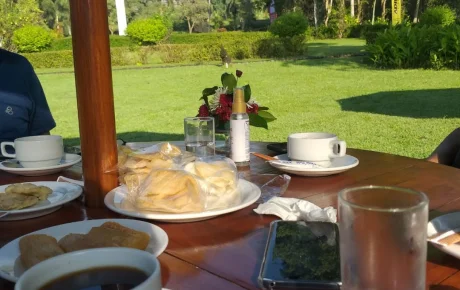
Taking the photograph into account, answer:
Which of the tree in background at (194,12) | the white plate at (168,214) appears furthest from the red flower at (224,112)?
the tree in background at (194,12)

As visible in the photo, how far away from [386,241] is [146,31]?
22201 mm

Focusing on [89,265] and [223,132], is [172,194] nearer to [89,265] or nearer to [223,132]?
[89,265]

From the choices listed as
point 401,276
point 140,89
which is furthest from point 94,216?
point 140,89

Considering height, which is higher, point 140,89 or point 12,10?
point 12,10

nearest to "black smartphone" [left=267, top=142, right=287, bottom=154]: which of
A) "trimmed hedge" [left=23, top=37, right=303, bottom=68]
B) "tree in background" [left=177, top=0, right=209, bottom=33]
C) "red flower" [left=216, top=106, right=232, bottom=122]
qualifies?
"red flower" [left=216, top=106, right=232, bottom=122]

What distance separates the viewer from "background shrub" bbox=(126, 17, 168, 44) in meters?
22.0

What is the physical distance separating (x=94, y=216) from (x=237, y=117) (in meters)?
0.61

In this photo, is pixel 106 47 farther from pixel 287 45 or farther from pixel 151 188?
pixel 287 45

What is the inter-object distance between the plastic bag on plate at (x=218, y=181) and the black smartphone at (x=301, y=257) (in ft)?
0.66

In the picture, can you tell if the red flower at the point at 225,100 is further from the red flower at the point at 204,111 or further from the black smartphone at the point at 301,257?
the black smartphone at the point at 301,257

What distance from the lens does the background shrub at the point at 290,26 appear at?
71.1ft

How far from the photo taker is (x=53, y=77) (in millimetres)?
15438

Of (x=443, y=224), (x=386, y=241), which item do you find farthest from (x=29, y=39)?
(x=386, y=241)

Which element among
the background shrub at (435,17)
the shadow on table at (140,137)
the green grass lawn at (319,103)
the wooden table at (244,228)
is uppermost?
the background shrub at (435,17)
